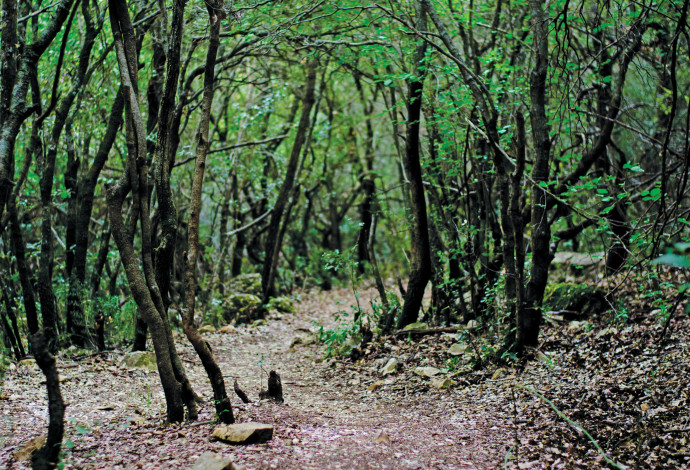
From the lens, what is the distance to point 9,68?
3957 millimetres

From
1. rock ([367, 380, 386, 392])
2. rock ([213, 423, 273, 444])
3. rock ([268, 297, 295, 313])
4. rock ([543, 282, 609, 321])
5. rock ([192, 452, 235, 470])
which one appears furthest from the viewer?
rock ([268, 297, 295, 313])

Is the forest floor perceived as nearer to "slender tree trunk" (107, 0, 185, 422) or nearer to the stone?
the stone

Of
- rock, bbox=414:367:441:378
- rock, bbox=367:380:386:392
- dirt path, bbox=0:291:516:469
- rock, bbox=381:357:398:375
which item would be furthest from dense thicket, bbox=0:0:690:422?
rock, bbox=367:380:386:392

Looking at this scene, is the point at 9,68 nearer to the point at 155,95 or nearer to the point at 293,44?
the point at 155,95

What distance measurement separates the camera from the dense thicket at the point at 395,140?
12.9 feet

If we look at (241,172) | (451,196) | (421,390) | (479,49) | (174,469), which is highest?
(479,49)

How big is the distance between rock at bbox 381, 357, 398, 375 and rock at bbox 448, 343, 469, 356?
639 mm

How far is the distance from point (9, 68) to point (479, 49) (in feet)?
21.5

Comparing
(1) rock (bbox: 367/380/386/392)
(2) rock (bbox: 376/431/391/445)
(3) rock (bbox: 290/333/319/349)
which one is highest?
(2) rock (bbox: 376/431/391/445)

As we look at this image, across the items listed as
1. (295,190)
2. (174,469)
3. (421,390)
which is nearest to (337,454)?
(174,469)

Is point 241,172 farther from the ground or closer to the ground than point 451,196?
farther from the ground

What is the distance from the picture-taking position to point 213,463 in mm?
2881

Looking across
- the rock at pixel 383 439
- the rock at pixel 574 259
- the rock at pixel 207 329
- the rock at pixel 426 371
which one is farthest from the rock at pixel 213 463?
the rock at pixel 574 259

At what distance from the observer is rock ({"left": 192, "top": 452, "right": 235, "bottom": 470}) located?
2832mm
